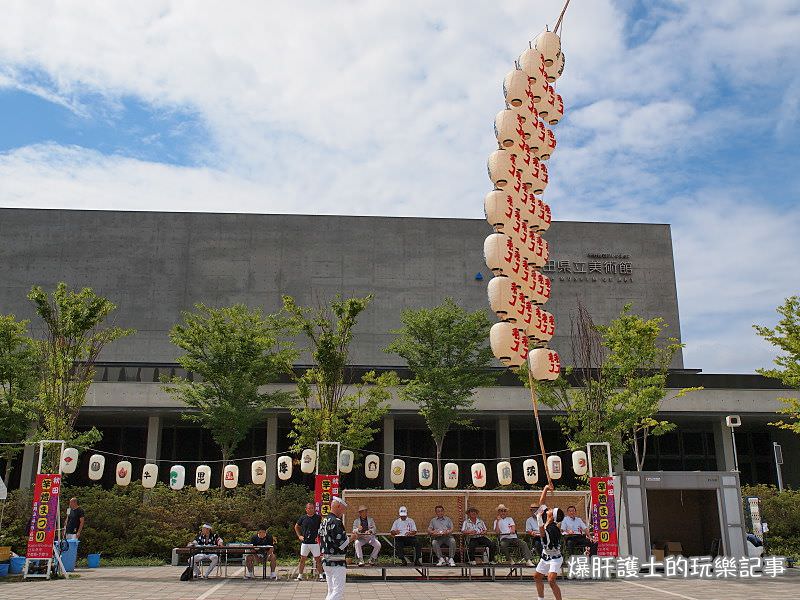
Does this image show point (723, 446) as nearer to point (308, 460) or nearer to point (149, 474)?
point (308, 460)

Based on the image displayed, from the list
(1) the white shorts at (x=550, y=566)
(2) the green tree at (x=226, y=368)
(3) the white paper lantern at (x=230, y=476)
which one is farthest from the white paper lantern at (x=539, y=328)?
(2) the green tree at (x=226, y=368)

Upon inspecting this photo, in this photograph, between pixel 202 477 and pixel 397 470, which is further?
pixel 397 470

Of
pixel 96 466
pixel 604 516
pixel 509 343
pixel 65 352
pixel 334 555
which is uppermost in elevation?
pixel 65 352

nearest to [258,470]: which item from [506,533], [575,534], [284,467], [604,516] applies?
[284,467]

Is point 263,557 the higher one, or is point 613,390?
point 613,390

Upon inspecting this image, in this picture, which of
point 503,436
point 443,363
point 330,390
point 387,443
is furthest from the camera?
point 503,436

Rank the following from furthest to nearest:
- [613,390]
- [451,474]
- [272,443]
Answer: [272,443]
[613,390]
[451,474]

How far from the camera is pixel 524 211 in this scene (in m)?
18.0

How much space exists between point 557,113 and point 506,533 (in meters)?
11.3

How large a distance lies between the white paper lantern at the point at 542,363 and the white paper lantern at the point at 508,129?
513cm

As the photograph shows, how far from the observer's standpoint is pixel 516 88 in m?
18.4

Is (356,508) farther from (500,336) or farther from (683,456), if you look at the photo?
(683,456)

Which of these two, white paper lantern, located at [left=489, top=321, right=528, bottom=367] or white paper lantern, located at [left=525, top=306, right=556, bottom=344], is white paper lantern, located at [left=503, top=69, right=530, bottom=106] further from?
white paper lantern, located at [left=489, top=321, right=528, bottom=367]

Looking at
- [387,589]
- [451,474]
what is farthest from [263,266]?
[387,589]
